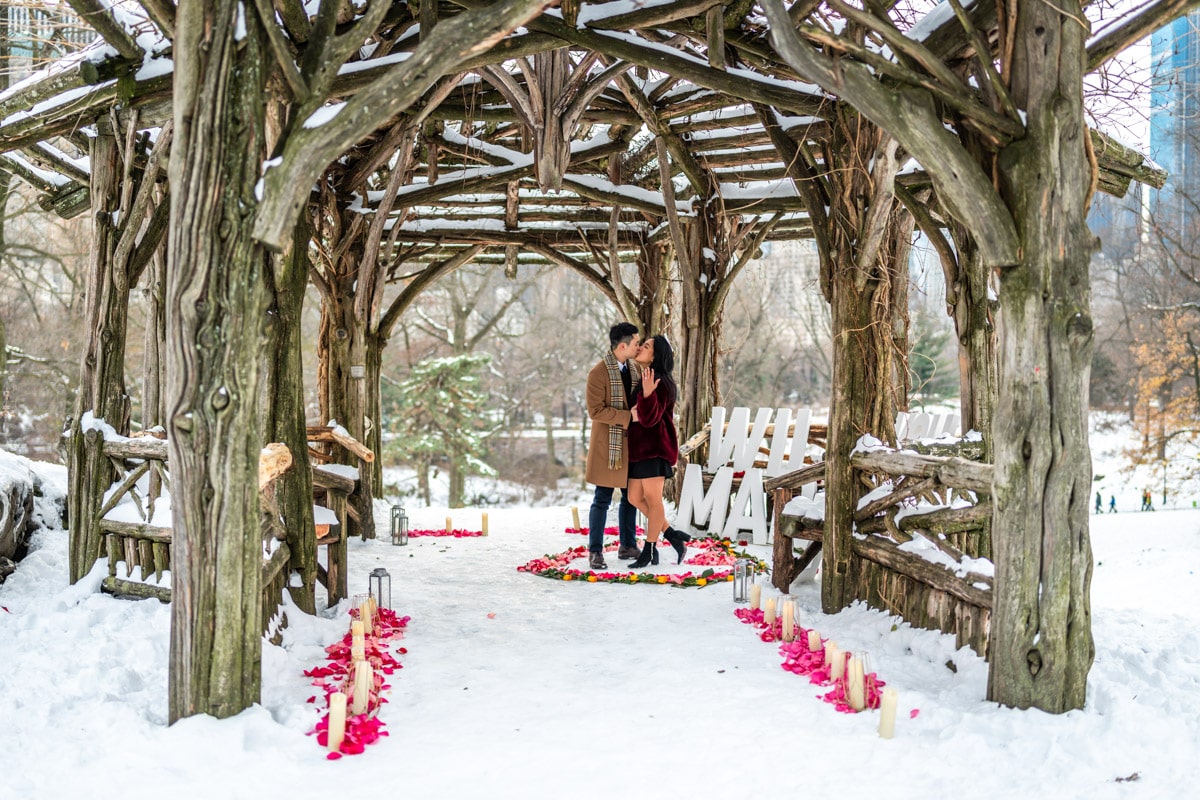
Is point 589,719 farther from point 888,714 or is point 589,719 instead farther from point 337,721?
point 888,714

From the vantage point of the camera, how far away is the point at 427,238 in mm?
10344

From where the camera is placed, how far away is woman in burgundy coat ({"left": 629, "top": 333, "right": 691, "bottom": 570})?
6.36 metres

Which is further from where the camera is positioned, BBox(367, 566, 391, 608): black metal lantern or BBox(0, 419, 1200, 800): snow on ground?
BBox(367, 566, 391, 608): black metal lantern

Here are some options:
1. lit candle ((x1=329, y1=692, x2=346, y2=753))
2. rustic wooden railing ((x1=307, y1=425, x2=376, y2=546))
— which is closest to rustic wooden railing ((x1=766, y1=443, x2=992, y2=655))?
lit candle ((x1=329, y1=692, x2=346, y2=753))

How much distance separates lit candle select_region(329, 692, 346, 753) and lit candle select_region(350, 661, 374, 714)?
246 mm

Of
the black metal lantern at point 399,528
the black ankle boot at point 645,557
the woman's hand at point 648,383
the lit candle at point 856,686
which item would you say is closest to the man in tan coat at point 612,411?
the woman's hand at point 648,383

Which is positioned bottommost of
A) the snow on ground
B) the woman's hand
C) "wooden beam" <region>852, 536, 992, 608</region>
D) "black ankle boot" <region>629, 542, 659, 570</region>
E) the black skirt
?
the snow on ground

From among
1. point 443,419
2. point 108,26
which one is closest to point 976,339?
point 108,26

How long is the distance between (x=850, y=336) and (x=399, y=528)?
4.77 meters

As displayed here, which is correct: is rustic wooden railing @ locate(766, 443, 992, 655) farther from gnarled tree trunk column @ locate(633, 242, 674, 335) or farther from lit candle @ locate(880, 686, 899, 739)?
gnarled tree trunk column @ locate(633, 242, 674, 335)

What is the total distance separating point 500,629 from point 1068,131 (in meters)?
3.61

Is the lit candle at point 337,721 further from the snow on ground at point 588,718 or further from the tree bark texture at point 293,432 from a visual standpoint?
the tree bark texture at point 293,432

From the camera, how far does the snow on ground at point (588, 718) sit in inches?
115

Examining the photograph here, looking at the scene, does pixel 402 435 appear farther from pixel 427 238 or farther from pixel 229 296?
pixel 229 296
